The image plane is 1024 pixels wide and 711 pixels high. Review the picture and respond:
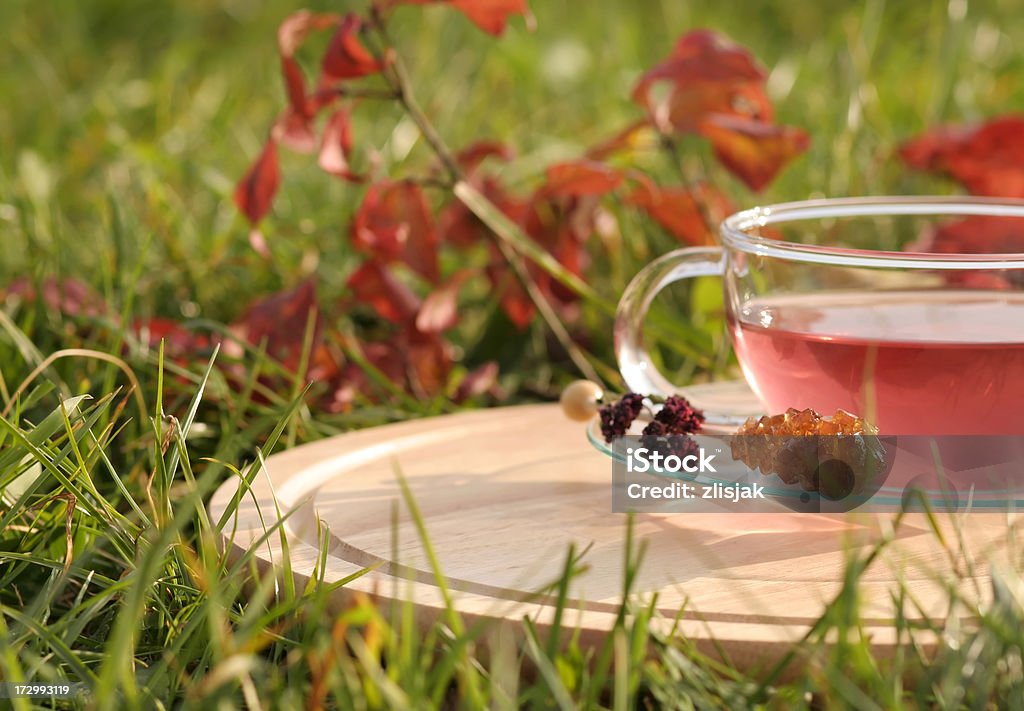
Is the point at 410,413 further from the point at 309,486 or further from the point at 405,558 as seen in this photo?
the point at 405,558

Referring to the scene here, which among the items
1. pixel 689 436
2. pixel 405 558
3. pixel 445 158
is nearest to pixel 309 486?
pixel 405 558

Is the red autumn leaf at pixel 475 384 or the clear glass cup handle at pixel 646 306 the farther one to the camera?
the red autumn leaf at pixel 475 384

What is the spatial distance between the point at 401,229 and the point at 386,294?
0.12 meters

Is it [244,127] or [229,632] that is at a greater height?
[244,127]

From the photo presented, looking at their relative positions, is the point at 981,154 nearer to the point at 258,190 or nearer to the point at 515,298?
the point at 515,298

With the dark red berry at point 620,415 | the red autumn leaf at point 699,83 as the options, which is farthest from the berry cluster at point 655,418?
the red autumn leaf at point 699,83

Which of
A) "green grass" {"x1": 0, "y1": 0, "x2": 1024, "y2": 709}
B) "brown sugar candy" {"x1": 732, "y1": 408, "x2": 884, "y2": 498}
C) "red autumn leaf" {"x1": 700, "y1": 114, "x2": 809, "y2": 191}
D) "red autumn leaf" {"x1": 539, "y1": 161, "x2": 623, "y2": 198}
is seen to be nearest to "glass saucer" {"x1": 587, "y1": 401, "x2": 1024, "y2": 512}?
"brown sugar candy" {"x1": 732, "y1": 408, "x2": 884, "y2": 498}

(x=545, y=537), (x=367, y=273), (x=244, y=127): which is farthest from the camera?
(x=244, y=127)

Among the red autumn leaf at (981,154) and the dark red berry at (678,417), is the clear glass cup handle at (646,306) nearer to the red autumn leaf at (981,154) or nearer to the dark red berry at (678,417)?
the dark red berry at (678,417)

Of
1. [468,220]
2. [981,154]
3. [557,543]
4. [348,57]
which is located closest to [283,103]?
[468,220]

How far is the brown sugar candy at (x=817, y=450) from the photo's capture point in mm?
917

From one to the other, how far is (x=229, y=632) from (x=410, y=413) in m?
0.71

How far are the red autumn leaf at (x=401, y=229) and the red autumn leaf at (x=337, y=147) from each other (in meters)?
0.08

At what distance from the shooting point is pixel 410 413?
1.56 meters
